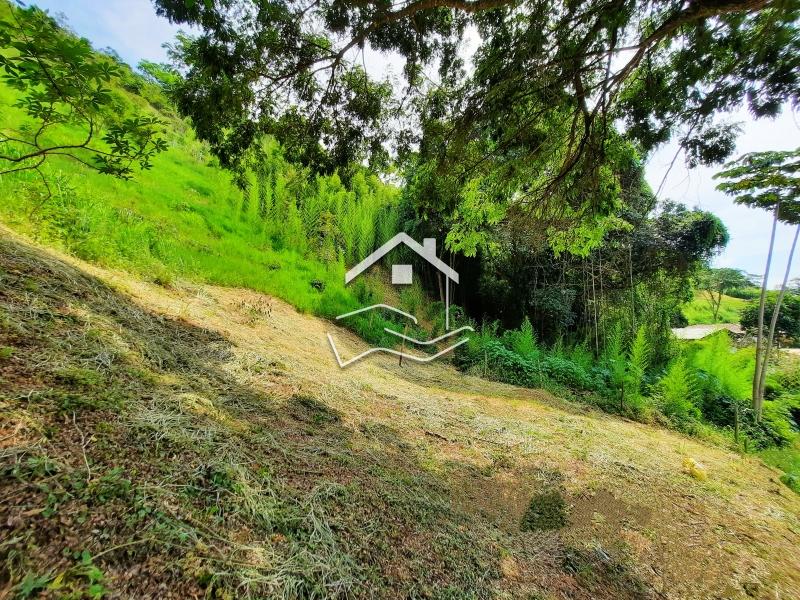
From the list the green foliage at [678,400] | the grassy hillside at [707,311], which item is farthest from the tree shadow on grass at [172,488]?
the grassy hillside at [707,311]

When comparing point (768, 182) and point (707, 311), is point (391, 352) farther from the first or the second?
point (707, 311)

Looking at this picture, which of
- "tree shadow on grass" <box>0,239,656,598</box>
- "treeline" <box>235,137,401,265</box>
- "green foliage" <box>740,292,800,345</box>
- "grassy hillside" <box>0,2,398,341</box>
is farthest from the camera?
"green foliage" <box>740,292,800,345</box>

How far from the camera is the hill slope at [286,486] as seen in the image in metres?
0.79

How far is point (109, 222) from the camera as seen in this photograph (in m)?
3.58

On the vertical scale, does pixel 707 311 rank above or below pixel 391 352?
below

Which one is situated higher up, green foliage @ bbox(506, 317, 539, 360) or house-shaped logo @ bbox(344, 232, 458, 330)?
house-shaped logo @ bbox(344, 232, 458, 330)

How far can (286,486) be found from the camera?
123 cm

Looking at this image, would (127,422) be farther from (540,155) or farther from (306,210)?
(306,210)

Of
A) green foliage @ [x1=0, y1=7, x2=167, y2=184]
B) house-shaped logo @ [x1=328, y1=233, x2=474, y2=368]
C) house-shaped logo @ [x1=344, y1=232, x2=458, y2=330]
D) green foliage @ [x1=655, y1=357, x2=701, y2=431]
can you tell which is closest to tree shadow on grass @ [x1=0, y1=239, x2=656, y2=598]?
green foliage @ [x1=0, y1=7, x2=167, y2=184]

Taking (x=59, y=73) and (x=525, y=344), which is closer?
(x=59, y=73)

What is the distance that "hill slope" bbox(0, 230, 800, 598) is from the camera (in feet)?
2.60

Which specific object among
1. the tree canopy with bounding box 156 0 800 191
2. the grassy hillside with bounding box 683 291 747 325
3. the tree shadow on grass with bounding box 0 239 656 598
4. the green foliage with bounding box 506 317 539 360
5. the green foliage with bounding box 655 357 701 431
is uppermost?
the tree canopy with bounding box 156 0 800 191

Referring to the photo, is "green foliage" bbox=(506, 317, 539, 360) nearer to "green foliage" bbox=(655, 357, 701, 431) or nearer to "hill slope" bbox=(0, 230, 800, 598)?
"green foliage" bbox=(655, 357, 701, 431)

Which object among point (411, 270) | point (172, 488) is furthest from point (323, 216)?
point (172, 488)
